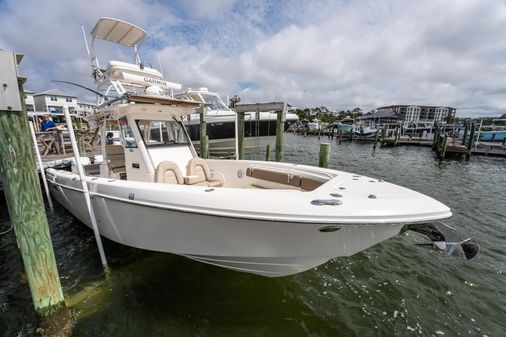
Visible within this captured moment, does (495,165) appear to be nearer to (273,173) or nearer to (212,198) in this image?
(273,173)

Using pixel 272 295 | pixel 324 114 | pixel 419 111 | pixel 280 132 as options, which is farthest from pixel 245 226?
pixel 419 111

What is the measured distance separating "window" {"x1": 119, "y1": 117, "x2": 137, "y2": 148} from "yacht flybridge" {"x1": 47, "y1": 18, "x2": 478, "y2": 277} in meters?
0.02

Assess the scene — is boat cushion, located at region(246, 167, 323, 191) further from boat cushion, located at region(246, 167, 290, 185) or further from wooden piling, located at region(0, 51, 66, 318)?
wooden piling, located at region(0, 51, 66, 318)

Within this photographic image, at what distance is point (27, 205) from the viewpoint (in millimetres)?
2631

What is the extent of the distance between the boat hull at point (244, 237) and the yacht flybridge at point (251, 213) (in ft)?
0.04

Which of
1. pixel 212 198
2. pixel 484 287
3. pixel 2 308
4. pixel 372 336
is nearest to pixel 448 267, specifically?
pixel 484 287

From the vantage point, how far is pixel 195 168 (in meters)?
5.04

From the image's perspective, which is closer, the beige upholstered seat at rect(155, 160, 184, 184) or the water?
the water

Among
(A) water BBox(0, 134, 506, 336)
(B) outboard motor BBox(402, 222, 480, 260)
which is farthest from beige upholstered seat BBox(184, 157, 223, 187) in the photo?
(B) outboard motor BBox(402, 222, 480, 260)

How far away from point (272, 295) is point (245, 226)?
1.53 metres

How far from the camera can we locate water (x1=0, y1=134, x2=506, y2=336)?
307 cm

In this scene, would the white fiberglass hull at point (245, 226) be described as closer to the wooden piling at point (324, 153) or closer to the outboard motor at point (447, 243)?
the outboard motor at point (447, 243)

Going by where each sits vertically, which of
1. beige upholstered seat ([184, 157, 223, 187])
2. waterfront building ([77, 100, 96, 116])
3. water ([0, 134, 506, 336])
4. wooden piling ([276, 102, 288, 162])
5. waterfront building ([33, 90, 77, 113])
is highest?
waterfront building ([33, 90, 77, 113])

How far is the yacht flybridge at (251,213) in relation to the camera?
251 cm
